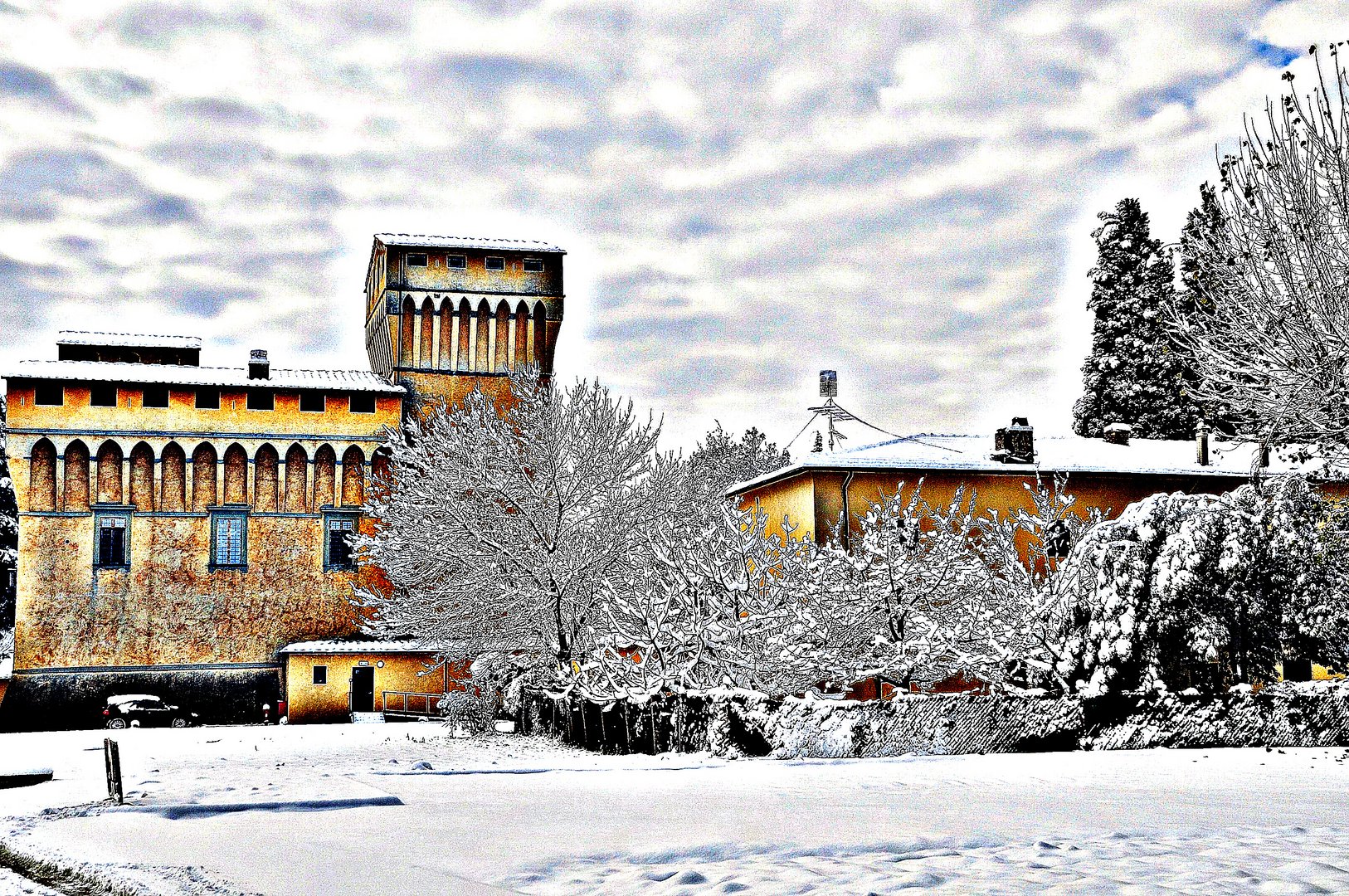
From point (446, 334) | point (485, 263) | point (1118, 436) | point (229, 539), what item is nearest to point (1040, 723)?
point (1118, 436)

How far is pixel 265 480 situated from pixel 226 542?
2.17 m

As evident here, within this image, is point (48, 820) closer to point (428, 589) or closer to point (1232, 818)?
point (1232, 818)

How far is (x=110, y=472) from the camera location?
38.1m

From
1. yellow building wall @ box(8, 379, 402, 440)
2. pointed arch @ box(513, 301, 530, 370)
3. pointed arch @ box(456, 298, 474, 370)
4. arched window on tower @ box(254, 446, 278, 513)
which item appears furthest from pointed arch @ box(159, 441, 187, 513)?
pointed arch @ box(513, 301, 530, 370)

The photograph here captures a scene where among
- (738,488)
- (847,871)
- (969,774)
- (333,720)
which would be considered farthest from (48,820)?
(333,720)

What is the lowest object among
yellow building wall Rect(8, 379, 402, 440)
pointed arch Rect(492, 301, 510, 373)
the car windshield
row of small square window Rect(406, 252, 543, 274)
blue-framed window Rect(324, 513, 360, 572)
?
the car windshield

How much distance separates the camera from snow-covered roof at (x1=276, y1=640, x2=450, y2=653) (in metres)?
38.1

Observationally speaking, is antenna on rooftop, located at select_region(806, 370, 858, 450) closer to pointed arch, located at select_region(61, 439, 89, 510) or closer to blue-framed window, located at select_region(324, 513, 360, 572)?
blue-framed window, located at select_region(324, 513, 360, 572)

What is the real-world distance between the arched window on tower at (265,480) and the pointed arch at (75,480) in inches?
187

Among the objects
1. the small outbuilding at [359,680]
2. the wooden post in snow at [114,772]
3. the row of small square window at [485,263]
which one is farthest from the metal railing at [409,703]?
the wooden post in snow at [114,772]

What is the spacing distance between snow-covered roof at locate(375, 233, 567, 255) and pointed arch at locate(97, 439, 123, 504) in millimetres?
10735

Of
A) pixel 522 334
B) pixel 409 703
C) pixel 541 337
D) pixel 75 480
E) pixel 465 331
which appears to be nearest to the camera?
pixel 75 480

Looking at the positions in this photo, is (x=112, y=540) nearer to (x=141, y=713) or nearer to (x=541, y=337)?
(x=141, y=713)

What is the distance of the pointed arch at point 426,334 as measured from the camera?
139 feet
